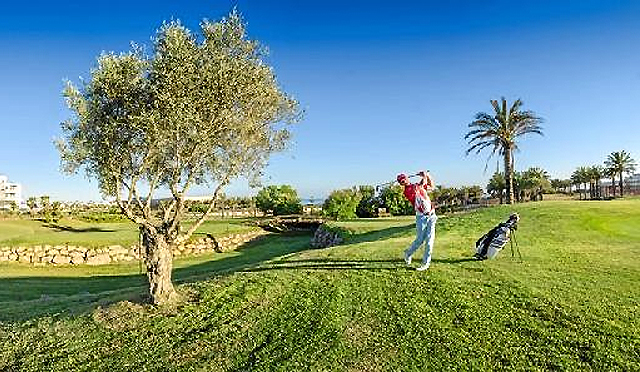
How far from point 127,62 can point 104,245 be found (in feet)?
74.9

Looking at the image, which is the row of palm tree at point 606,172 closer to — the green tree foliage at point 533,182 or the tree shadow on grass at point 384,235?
the green tree foliage at point 533,182

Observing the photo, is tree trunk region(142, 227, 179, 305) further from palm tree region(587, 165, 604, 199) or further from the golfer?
palm tree region(587, 165, 604, 199)

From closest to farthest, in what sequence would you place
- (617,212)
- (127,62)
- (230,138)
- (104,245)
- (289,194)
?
1. (127,62)
2. (230,138)
3. (617,212)
4. (104,245)
5. (289,194)

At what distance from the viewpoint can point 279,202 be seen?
6062 centimetres

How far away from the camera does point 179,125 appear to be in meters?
11.5

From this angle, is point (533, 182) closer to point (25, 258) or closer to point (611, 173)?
point (611, 173)

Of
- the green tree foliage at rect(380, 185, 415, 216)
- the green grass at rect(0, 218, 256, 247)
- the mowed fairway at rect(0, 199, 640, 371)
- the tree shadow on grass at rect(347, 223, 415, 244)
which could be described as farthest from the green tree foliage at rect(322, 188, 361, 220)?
the mowed fairway at rect(0, 199, 640, 371)

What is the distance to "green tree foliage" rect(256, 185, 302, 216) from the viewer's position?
60.8 metres

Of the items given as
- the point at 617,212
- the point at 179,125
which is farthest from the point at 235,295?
the point at 617,212

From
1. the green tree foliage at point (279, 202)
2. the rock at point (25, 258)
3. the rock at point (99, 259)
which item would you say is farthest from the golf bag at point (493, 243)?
the green tree foliage at point (279, 202)

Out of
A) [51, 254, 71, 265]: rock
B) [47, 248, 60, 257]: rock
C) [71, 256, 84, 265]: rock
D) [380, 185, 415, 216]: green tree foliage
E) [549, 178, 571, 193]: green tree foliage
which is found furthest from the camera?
[549, 178, 571, 193]: green tree foliage

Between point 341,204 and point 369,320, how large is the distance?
44.3 m

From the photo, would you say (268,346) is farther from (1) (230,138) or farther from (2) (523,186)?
(2) (523,186)

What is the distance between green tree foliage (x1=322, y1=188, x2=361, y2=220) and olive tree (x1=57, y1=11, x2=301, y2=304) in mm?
40394
